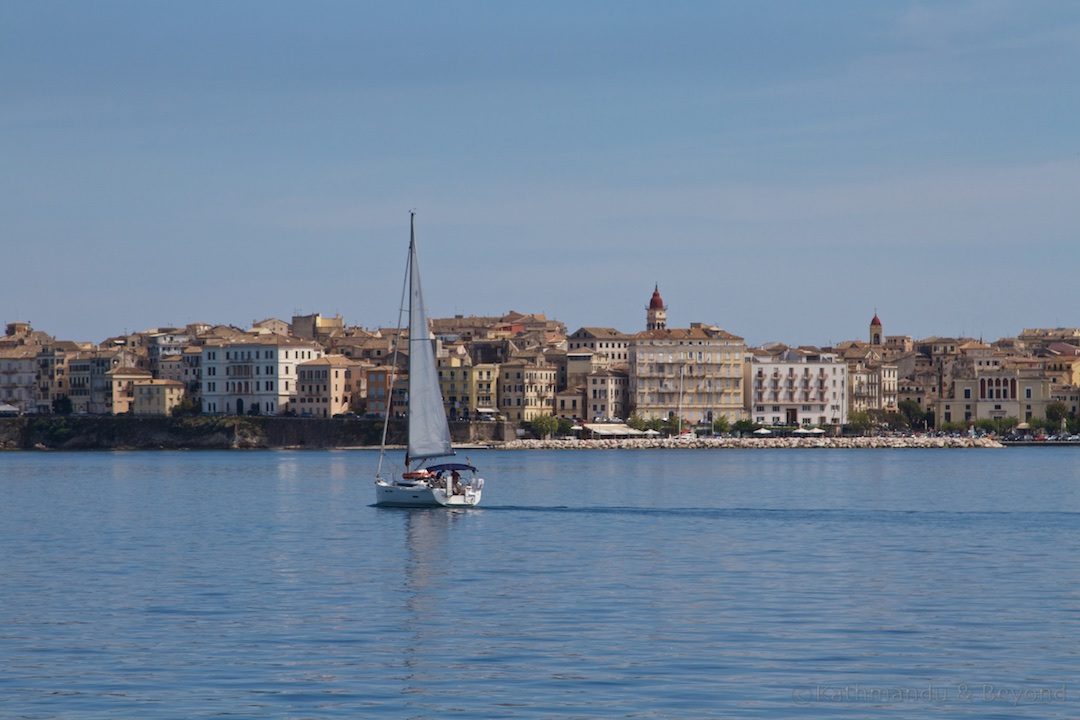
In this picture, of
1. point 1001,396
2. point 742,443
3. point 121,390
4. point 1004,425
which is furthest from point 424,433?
point 1001,396

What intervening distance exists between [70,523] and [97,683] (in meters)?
28.3

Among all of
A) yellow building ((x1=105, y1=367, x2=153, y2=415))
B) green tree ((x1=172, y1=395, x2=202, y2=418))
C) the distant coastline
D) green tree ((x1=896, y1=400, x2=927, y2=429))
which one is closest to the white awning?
the distant coastline

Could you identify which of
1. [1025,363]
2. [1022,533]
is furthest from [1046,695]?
[1025,363]

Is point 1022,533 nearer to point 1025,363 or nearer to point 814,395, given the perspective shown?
point 814,395

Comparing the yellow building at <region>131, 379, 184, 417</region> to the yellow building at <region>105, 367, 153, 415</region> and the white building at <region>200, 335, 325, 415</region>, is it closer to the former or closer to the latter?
the yellow building at <region>105, 367, 153, 415</region>

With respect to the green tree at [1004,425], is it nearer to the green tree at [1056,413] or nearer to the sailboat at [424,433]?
the green tree at [1056,413]

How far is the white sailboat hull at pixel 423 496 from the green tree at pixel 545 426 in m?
88.2

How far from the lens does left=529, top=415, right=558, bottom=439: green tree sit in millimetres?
139375

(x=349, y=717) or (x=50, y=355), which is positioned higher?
(x=50, y=355)

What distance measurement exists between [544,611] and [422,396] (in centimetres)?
2432

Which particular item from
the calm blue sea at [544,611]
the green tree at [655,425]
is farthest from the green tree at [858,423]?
the calm blue sea at [544,611]

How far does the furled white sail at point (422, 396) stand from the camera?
4994 centimetres

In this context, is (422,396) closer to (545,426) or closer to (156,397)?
(545,426)

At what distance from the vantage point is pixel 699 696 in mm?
19156
